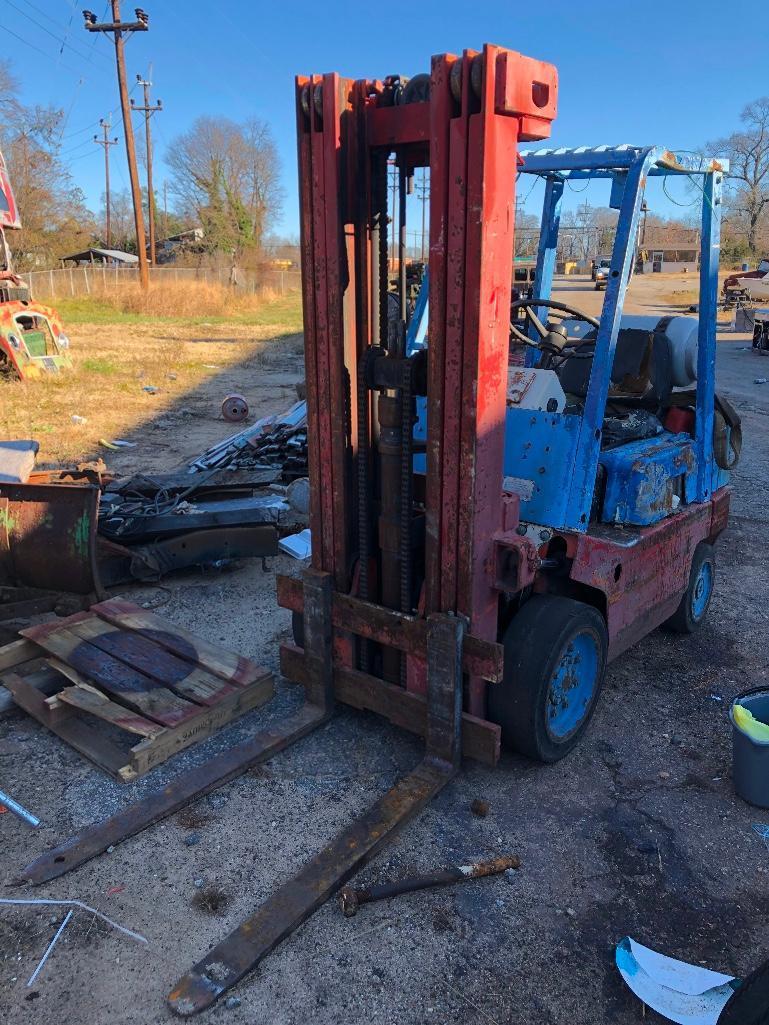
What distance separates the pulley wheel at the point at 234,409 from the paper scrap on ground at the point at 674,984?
1012cm

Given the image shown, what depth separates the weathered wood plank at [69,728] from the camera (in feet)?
11.5

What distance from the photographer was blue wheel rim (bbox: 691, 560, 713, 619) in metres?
4.89

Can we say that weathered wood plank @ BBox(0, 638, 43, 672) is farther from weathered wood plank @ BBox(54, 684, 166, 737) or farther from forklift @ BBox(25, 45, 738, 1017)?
forklift @ BBox(25, 45, 738, 1017)

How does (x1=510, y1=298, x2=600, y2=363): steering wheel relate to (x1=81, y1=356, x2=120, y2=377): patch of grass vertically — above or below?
above

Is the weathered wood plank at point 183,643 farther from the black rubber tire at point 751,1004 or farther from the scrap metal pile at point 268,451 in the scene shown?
the scrap metal pile at point 268,451

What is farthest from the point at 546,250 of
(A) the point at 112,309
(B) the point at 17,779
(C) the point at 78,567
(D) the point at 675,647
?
(A) the point at 112,309

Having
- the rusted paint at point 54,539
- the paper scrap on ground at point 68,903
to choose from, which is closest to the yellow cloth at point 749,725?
the paper scrap on ground at point 68,903

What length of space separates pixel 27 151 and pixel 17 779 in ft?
134

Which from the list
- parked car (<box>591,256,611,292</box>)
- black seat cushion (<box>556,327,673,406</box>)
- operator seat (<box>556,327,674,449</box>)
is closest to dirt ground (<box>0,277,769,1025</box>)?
operator seat (<box>556,327,674,449</box>)

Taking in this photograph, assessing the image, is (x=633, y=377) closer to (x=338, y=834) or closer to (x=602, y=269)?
(x=338, y=834)

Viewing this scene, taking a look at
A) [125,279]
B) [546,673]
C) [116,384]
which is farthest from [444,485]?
[125,279]

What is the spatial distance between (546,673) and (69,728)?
2.32m

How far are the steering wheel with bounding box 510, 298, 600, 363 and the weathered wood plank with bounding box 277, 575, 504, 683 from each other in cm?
187

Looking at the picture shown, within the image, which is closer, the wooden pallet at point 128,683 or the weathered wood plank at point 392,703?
the weathered wood plank at point 392,703
